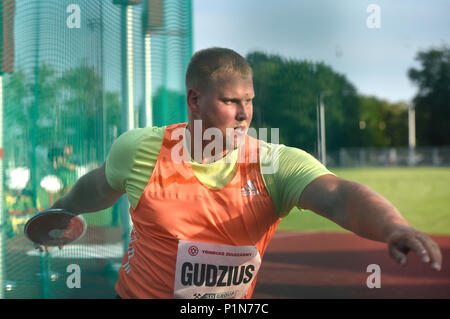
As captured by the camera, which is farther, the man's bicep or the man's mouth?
the man's mouth

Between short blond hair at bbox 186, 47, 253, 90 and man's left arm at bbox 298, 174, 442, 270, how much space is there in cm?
56

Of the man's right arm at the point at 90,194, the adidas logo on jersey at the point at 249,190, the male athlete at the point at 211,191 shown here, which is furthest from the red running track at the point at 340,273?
the adidas logo on jersey at the point at 249,190

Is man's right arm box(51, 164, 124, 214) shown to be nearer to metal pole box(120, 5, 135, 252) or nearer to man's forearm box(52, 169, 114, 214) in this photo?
man's forearm box(52, 169, 114, 214)

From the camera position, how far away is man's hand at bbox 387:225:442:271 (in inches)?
49.6

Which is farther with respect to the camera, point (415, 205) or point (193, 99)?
point (415, 205)

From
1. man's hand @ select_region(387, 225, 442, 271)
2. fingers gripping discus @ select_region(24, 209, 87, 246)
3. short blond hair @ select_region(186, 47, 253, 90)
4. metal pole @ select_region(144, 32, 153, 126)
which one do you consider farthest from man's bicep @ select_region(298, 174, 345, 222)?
metal pole @ select_region(144, 32, 153, 126)

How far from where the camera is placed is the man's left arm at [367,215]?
51.3 inches

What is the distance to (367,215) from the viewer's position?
158 cm

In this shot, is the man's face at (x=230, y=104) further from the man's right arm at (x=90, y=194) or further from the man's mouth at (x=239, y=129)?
the man's right arm at (x=90, y=194)

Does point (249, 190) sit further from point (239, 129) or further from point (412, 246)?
point (412, 246)

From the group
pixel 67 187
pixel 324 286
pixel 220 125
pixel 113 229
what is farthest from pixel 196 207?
pixel 324 286

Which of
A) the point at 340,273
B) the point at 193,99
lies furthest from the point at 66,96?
the point at 340,273

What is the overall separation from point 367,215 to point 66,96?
320 centimetres

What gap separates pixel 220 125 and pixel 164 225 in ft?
1.54
